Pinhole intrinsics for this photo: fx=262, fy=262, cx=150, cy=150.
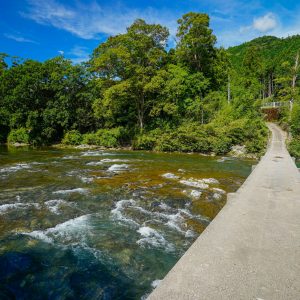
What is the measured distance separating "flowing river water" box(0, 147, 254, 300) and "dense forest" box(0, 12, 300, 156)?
1392 centimetres

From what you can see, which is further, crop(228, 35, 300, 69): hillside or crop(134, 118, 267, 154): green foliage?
crop(228, 35, 300, 69): hillside

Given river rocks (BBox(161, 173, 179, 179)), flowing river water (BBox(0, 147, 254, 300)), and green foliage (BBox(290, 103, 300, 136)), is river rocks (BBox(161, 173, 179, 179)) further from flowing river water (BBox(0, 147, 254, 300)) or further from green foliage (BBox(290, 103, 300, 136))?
green foliage (BBox(290, 103, 300, 136))

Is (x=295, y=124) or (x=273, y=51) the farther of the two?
(x=273, y=51)

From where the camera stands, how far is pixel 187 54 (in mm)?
31000

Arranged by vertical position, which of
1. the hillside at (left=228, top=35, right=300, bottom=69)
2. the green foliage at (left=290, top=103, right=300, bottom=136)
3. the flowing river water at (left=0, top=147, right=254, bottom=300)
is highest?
the hillside at (left=228, top=35, right=300, bottom=69)

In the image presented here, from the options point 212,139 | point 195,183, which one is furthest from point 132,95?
point 195,183

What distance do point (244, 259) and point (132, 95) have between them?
24.3m

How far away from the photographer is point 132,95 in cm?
2634

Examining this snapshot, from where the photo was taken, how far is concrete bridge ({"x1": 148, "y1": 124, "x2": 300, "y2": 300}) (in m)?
2.58

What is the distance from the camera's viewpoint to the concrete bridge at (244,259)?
2.58 meters

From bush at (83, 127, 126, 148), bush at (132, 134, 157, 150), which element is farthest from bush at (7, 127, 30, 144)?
bush at (132, 134, 157, 150)

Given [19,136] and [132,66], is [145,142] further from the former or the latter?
[19,136]

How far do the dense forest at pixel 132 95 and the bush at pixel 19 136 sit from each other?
113 millimetres

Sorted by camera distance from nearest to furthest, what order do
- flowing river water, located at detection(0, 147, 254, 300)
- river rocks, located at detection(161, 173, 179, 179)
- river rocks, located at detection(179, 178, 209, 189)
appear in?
1. flowing river water, located at detection(0, 147, 254, 300)
2. river rocks, located at detection(179, 178, 209, 189)
3. river rocks, located at detection(161, 173, 179, 179)
